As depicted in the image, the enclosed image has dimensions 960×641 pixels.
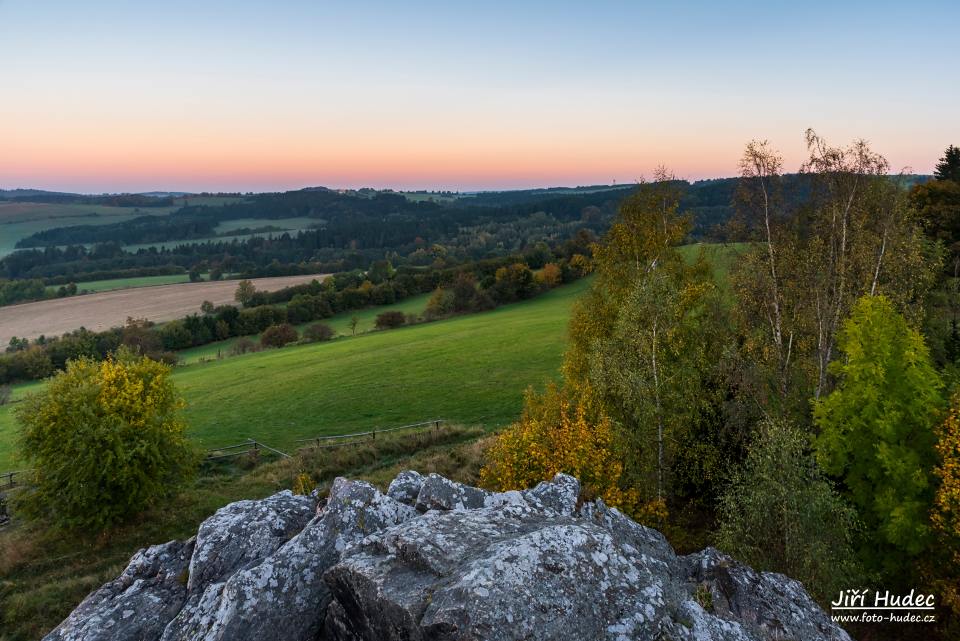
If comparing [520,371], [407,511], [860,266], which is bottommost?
[520,371]

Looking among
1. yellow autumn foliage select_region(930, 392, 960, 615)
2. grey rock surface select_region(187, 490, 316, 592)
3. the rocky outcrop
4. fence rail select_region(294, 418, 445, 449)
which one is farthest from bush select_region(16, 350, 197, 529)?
yellow autumn foliage select_region(930, 392, 960, 615)

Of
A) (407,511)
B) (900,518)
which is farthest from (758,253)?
(407,511)

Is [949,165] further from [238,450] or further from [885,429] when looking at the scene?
[238,450]

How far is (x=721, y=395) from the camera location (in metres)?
21.6

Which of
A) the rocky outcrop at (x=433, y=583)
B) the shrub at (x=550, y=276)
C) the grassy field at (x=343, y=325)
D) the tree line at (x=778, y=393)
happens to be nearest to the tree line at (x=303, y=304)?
the shrub at (x=550, y=276)

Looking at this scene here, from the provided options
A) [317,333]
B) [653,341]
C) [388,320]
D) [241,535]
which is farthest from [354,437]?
[388,320]

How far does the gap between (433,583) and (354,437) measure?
3239 cm

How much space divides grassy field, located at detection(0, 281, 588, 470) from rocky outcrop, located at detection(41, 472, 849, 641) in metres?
29.1

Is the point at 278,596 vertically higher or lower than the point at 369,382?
higher

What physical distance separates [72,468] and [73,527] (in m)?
2.92

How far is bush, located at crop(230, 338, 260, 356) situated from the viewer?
263 ft

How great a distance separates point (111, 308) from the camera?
102000mm

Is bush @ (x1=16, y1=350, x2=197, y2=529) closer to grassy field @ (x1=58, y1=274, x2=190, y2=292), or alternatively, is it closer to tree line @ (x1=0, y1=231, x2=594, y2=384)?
tree line @ (x1=0, y1=231, x2=594, y2=384)

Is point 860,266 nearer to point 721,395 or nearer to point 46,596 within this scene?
point 721,395
